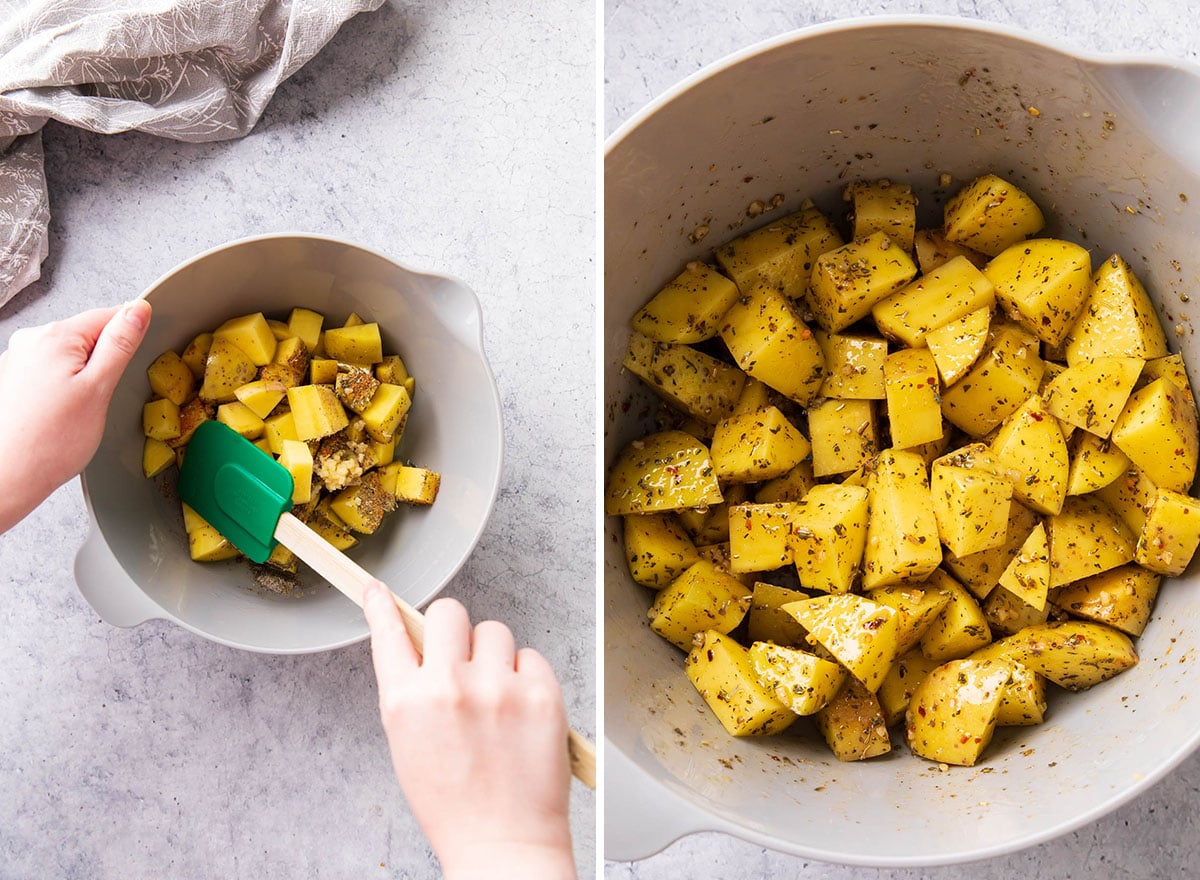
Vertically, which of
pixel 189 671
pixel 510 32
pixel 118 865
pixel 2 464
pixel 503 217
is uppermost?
pixel 510 32

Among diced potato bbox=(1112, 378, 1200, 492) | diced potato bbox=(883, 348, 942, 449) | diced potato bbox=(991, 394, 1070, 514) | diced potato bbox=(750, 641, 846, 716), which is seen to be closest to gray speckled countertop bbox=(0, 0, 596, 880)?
diced potato bbox=(750, 641, 846, 716)

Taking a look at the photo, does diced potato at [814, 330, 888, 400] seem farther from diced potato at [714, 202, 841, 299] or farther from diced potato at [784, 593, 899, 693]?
diced potato at [784, 593, 899, 693]

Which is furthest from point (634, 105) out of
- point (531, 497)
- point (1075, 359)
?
point (1075, 359)

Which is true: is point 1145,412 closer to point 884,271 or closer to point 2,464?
point 884,271

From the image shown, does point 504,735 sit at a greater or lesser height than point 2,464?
greater

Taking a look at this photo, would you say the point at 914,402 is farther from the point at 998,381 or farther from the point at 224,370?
the point at 224,370

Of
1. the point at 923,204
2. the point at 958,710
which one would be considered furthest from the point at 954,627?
the point at 923,204
